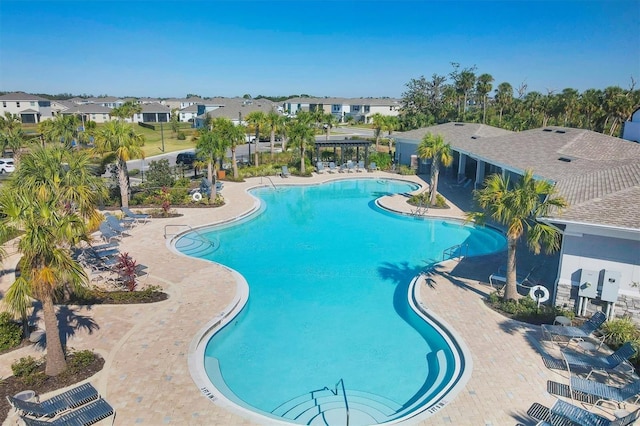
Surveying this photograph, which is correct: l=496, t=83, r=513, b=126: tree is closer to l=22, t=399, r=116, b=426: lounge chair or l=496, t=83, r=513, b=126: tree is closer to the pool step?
the pool step

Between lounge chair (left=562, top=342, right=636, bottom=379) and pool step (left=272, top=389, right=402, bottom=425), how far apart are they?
467cm

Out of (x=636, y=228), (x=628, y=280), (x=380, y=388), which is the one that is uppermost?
(x=636, y=228)

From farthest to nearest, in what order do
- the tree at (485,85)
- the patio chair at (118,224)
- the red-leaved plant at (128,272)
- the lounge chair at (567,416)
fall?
the tree at (485,85)
the patio chair at (118,224)
the red-leaved plant at (128,272)
the lounge chair at (567,416)

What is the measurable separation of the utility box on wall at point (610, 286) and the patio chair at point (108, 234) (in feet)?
64.7

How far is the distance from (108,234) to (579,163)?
22.9 metres

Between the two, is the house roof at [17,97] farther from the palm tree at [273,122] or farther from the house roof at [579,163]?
the house roof at [579,163]

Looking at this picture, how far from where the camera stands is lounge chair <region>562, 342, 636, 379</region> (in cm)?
1096

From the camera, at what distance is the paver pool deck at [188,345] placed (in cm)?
953

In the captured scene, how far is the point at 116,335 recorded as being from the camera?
12.6m

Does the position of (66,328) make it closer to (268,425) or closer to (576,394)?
(268,425)

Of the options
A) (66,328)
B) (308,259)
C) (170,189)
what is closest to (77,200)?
(66,328)

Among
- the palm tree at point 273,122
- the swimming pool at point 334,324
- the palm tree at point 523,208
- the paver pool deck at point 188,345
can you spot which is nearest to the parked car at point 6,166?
the palm tree at point 273,122

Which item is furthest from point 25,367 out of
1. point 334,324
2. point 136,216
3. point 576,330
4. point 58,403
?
point 576,330

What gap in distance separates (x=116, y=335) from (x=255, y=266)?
24.0 feet
